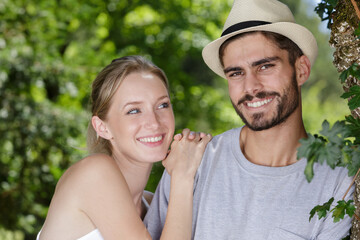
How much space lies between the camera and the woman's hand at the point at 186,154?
2.24 metres

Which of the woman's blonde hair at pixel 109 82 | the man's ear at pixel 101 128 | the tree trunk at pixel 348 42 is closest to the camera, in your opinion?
the tree trunk at pixel 348 42

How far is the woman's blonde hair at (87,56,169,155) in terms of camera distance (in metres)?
2.49

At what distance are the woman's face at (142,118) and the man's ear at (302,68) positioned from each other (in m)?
0.70

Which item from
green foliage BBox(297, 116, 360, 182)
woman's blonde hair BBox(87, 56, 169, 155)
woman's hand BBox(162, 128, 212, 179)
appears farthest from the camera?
woman's blonde hair BBox(87, 56, 169, 155)

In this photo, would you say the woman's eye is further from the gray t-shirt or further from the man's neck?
the man's neck

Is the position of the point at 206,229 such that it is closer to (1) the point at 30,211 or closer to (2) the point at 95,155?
(2) the point at 95,155

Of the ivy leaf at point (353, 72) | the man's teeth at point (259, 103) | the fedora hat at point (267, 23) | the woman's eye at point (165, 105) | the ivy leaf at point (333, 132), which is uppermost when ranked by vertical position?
the fedora hat at point (267, 23)

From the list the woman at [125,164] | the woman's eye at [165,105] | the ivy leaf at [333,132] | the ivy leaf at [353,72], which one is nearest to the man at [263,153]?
the woman at [125,164]

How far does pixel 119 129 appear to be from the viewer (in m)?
2.49

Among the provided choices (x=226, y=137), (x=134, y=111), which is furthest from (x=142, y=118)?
(x=226, y=137)

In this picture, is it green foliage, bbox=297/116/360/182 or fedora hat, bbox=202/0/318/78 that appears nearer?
green foliage, bbox=297/116/360/182

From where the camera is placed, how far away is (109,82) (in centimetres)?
250

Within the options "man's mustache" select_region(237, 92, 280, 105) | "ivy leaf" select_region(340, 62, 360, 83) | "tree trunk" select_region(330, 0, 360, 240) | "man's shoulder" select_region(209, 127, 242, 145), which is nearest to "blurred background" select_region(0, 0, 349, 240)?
"man's shoulder" select_region(209, 127, 242, 145)

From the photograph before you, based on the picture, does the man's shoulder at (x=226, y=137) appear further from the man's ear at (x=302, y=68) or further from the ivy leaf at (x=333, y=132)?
the ivy leaf at (x=333, y=132)
